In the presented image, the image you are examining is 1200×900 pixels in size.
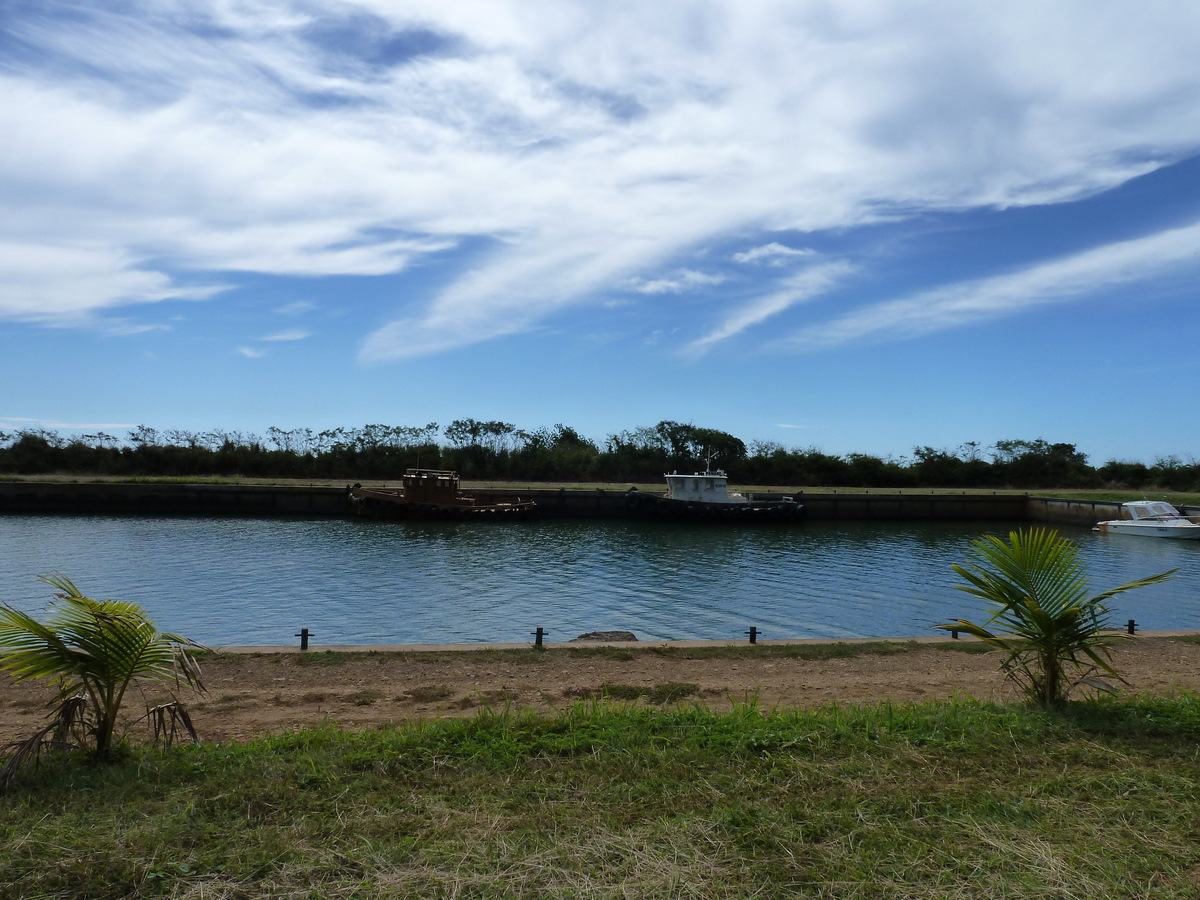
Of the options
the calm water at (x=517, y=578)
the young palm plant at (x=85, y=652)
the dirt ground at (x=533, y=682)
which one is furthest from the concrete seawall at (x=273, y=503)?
the young palm plant at (x=85, y=652)

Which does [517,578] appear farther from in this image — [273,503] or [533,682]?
[273,503]

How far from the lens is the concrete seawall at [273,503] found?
4009cm

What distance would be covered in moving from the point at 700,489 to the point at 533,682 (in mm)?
31180

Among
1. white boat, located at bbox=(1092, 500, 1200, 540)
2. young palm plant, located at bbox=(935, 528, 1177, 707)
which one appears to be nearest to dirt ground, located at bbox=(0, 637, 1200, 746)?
young palm plant, located at bbox=(935, 528, 1177, 707)

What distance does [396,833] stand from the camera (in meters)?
3.49

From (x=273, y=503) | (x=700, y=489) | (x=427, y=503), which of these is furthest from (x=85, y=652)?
(x=273, y=503)

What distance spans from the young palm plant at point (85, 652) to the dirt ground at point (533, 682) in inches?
46.6

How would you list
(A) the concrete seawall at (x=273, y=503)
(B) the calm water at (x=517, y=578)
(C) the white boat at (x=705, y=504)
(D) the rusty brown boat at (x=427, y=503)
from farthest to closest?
1. (A) the concrete seawall at (x=273, y=503)
2. (C) the white boat at (x=705, y=504)
3. (D) the rusty brown boat at (x=427, y=503)
4. (B) the calm water at (x=517, y=578)

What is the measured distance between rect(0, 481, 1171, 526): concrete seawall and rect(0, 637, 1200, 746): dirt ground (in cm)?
3192

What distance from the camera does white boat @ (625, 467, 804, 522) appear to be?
37406mm

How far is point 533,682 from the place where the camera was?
7.55m

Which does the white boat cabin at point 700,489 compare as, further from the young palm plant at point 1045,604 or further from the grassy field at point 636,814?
the grassy field at point 636,814

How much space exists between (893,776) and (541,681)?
4.12 m

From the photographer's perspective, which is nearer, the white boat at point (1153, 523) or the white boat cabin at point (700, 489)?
the white boat at point (1153, 523)
